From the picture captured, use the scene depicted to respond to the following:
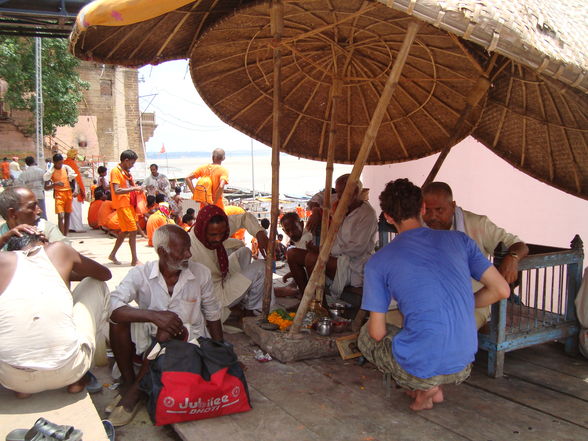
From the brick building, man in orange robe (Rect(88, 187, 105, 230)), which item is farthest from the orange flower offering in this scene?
the brick building

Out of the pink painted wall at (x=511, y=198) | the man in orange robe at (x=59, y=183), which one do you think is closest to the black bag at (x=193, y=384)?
Result: the pink painted wall at (x=511, y=198)

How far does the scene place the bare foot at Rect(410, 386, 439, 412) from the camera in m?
3.00

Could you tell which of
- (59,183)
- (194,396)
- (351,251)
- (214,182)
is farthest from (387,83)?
(59,183)

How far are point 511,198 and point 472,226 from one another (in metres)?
2.93

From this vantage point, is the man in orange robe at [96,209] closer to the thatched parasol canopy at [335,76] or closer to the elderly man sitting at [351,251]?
the thatched parasol canopy at [335,76]

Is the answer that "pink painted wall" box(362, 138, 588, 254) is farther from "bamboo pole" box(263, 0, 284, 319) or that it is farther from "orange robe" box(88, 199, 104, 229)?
"orange robe" box(88, 199, 104, 229)

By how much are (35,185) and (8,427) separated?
842 centimetres

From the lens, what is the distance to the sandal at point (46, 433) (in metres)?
2.19

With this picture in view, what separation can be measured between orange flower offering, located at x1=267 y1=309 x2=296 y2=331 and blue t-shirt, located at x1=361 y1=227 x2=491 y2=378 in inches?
56.2

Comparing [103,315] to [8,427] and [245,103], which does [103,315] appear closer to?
[8,427]

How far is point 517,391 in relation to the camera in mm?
3301

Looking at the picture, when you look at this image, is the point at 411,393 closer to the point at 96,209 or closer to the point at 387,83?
the point at 387,83

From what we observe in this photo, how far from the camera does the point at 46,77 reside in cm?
2314

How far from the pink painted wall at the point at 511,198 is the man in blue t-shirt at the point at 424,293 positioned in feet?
11.3
